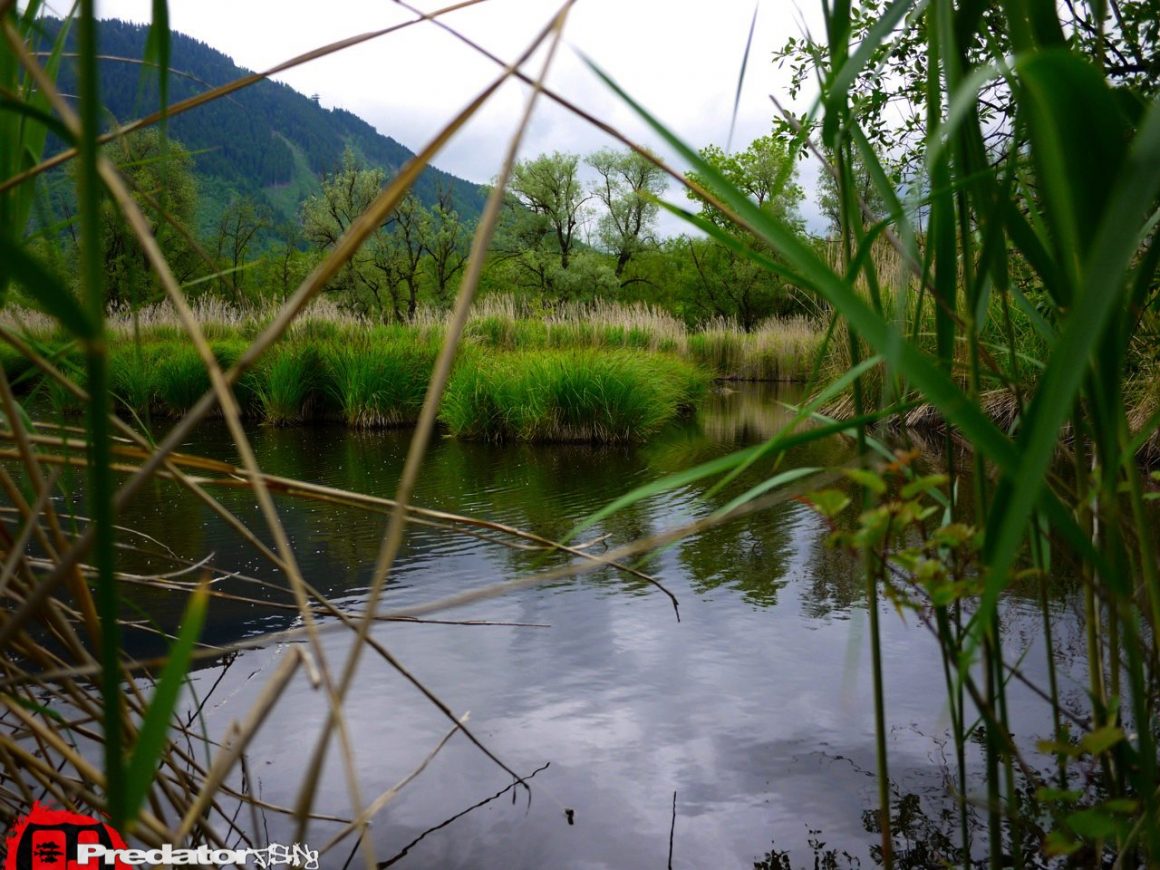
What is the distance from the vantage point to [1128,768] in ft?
2.16

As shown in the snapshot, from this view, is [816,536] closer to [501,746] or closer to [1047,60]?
[501,746]

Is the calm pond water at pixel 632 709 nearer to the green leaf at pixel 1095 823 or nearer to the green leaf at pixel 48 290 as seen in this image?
the green leaf at pixel 1095 823

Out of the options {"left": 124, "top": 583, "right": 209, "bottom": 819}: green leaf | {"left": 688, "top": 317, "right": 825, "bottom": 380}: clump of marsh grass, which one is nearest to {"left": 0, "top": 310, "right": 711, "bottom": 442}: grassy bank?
{"left": 688, "top": 317, "right": 825, "bottom": 380}: clump of marsh grass

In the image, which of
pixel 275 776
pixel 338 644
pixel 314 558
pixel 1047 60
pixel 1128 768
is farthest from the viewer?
pixel 314 558

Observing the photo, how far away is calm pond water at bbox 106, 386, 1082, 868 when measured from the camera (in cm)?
125

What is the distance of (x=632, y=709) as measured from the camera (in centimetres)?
161

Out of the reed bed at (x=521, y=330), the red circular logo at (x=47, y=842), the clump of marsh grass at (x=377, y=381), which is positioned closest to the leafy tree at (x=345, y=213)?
the reed bed at (x=521, y=330)

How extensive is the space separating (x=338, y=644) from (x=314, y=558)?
1053 mm

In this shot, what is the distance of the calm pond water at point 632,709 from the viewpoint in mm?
1246

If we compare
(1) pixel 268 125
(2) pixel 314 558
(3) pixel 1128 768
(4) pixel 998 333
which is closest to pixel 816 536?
(2) pixel 314 558

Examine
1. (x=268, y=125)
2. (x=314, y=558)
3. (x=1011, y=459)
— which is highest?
(x=268, y=125)

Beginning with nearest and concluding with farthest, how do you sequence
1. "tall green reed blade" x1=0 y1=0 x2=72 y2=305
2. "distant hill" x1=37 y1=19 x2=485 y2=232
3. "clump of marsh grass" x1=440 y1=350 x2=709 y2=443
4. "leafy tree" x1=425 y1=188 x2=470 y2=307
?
"tall green reed blade" x1=0 y1=0 x2=72 y2=305 < "clump of marsh grass" x1=440 y1=350 x2=709 y2=443 < "leafy tree" x1=425 y1=188 x2=470 y2=307 < "distant hill" x1=37 y1=19 x2=485 y2=232

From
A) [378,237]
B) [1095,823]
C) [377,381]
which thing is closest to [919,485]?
[1095,823]

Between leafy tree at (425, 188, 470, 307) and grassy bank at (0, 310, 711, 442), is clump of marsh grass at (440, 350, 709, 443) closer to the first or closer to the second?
grassy bank at (0, 310, 711, 442)
